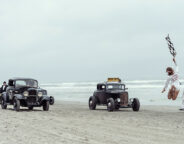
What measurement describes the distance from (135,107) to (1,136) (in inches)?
479

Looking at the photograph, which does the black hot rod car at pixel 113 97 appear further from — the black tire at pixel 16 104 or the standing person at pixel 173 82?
the black tire at pixel 16 104

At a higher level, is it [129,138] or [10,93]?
[10,93]

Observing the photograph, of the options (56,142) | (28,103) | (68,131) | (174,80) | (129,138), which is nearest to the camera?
(56,142)

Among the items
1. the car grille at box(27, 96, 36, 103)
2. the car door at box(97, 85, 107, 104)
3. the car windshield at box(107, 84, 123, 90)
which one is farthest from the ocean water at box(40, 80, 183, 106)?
the car grille at box(27, 96, 36, 103)

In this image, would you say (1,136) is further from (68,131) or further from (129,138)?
(129,138)

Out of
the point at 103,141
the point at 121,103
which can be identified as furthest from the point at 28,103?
the point at 103,141

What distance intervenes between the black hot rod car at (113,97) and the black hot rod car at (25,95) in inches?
→ 116

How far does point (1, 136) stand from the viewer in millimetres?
10773

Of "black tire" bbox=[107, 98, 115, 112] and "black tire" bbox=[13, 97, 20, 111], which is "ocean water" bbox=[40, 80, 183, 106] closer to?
"black tire" bbox=[107, 98, 115, 112]

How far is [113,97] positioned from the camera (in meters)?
22.7

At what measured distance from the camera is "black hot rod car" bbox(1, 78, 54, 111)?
71.5 ft

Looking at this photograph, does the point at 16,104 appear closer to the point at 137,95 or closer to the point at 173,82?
the point at 173,82

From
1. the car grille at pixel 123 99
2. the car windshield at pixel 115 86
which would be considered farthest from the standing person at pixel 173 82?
the car windshield at pixel 115 86

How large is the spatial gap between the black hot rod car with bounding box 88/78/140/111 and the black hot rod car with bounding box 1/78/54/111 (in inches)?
116
